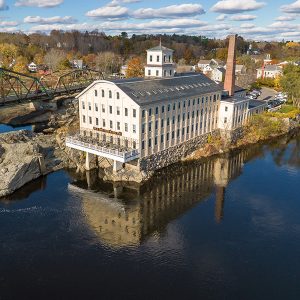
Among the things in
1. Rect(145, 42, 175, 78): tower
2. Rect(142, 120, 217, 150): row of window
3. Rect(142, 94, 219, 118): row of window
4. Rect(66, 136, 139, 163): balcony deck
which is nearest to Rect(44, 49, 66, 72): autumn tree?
Rect(145, 42, 175, 78): tower

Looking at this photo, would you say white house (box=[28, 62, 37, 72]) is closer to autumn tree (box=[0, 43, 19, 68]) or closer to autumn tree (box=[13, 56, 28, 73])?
autumn tree (box=[0, 43, 19, 68])

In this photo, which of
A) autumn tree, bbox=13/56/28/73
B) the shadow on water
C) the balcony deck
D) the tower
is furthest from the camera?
autumn tree, bbox=13/56/28/73

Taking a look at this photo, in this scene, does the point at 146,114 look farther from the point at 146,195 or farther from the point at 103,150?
the point at 146,195

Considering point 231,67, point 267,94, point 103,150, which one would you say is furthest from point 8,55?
point 103,150

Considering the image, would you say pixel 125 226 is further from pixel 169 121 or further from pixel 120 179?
pixel 169 121

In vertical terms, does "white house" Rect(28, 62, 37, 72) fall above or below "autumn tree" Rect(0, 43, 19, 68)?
below

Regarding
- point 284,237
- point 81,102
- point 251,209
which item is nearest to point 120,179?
point 81,102

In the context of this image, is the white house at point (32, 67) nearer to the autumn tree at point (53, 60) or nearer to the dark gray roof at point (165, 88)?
the autumn tree at point (53, 60)
